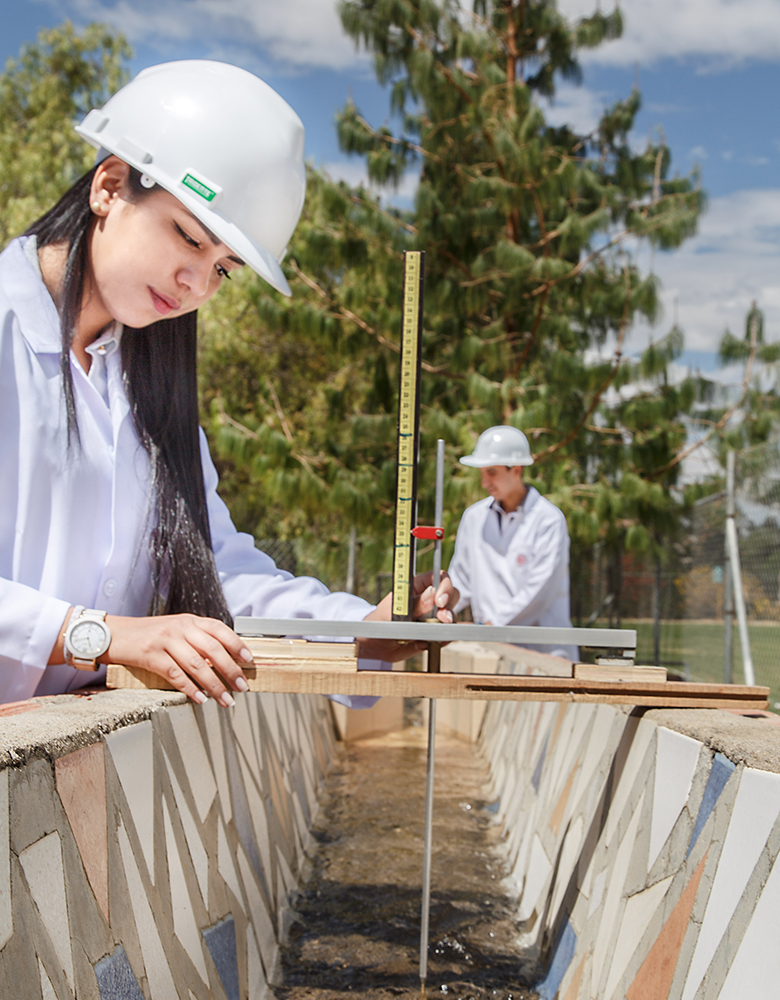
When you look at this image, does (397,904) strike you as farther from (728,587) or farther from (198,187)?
(728,587)

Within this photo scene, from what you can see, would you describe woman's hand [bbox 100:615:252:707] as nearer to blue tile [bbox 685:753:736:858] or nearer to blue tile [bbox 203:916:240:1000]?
blue tile [bbox 203:916:240:1000]

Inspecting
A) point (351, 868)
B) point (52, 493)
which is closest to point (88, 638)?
point (52, 493)

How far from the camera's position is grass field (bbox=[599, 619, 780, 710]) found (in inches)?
274

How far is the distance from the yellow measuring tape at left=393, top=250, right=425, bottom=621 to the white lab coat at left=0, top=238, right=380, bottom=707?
0.54 meters

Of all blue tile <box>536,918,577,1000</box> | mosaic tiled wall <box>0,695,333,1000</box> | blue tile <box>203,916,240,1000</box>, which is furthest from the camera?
blue tile <box>536,918,577,1000</box>

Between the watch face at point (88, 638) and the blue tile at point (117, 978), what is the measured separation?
55cm

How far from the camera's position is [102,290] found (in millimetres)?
2014

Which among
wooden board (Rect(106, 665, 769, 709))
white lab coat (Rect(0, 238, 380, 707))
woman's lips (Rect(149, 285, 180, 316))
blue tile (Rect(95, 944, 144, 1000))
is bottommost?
blue tile (Rect(95, 944, 144, 1000))

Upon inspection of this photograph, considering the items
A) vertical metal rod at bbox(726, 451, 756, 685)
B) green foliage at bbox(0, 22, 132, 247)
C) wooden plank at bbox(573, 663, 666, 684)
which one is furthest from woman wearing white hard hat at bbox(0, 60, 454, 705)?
green foliage at bbox(0, 22, 132, 247)

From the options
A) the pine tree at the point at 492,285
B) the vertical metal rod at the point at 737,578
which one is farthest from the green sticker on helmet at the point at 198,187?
the pine tree at the point at 492,285

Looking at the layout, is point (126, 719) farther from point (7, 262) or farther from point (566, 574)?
point (566, 574)

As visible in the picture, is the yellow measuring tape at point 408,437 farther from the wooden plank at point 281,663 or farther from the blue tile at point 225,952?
the blue tile at point 225,952

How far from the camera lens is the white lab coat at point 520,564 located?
595 centimetres

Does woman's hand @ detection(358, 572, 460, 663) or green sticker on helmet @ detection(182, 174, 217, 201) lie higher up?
green sticker on helmet @ detection(182, 174, 217, 201)
